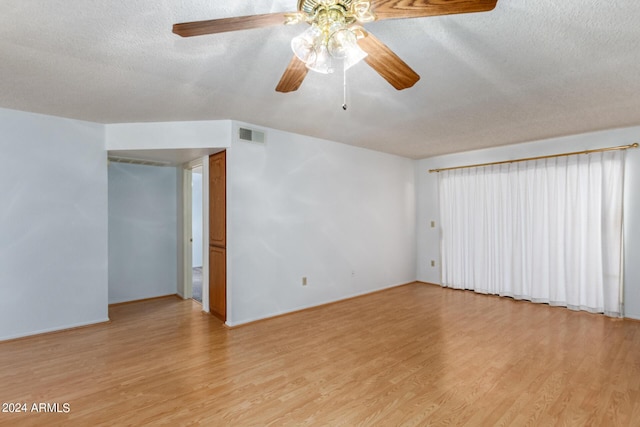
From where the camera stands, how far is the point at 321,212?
457 cm

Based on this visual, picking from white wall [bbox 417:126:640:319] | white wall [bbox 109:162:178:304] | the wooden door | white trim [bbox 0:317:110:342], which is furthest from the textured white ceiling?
white trim [bbox 0:317:110:342]

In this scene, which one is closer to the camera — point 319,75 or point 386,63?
point 386,63

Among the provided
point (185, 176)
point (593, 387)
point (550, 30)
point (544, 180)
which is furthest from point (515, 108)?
point (185, 176)

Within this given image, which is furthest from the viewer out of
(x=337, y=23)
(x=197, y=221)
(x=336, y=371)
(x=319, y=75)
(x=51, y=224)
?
(x=197, y=221)

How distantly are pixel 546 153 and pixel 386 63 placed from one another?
4097 mm

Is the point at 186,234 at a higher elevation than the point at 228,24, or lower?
lower

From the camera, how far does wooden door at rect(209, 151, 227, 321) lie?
383cm

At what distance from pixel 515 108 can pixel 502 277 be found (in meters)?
2.82

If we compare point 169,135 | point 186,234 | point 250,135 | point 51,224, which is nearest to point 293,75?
point 250,135

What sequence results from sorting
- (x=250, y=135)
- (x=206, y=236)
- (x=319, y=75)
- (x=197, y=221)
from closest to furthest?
(x=319, y=75), (x=250, y=135), (x=206, y=236), (x=197, y=221)

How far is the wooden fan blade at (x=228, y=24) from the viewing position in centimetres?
131

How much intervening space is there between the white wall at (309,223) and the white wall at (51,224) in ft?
5.17

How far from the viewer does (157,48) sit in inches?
80.0

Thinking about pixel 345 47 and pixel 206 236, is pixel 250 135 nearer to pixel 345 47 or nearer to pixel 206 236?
pixel 206 236
